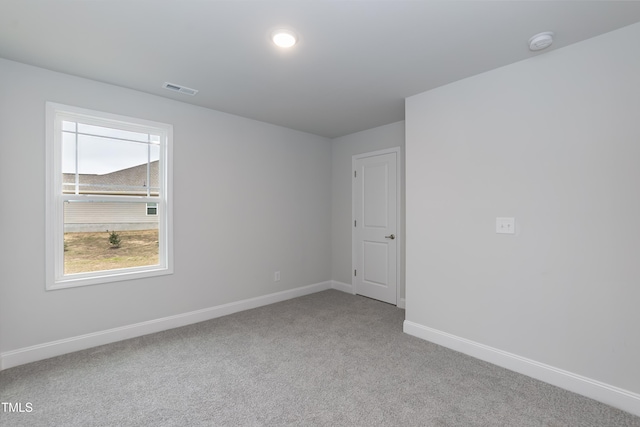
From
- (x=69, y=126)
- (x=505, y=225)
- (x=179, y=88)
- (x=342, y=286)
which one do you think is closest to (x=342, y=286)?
(x=342, y=286)

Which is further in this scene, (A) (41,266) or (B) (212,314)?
(B) (212,314)

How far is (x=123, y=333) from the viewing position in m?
2.90

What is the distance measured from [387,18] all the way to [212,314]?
3.41 metres

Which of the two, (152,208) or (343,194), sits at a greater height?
(343,194)

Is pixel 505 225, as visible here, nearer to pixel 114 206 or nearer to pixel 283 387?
pixel 283 387

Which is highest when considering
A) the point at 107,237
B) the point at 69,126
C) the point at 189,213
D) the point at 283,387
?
the point at 69,126

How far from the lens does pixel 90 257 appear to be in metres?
2.86

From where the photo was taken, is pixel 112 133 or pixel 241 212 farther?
pixel 241 212

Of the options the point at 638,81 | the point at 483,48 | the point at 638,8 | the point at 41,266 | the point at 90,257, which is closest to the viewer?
the point at 638,8

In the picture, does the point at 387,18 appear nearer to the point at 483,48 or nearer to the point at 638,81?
the point at 483,48

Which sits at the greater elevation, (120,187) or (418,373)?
(120,187)

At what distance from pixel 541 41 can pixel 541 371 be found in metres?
2.42

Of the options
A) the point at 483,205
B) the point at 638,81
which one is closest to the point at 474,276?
the point at 483,205

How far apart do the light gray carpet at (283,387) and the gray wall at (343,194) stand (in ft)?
5.80
